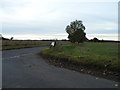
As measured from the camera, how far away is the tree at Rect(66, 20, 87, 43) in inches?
3032

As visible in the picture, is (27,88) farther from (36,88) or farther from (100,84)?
(100,84)

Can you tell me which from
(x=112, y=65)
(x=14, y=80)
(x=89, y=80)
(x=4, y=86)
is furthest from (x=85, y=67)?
(x=4, y=86)

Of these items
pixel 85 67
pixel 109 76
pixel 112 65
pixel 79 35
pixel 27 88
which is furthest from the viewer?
pixel 79 35

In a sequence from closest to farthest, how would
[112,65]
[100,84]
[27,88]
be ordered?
[27,88]
[100,84]
[112,65]

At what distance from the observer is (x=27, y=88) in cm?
707

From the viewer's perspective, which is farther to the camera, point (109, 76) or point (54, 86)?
point (109, 76)

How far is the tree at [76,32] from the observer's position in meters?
77.0

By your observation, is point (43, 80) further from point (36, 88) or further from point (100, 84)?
point (100, 84)

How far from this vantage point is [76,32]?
262ft

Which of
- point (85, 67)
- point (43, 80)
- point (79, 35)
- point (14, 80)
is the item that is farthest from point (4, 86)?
point (79, 35)

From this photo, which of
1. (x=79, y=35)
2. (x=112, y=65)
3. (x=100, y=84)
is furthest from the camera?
(x=79, y=35)

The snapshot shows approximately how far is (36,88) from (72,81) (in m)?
1.79

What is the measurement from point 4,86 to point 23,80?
108 cm

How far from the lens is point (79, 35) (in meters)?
77.4
